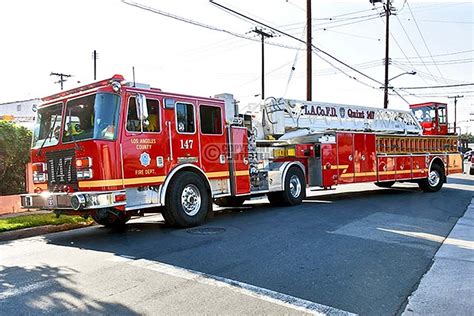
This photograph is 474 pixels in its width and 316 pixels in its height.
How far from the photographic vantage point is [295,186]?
12.6m

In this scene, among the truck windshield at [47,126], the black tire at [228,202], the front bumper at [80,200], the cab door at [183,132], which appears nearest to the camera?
the front bumper at [80,200]

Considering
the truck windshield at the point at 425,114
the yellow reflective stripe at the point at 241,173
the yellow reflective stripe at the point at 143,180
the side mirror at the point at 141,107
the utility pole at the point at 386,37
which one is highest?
the utility pole at the point at 386,37

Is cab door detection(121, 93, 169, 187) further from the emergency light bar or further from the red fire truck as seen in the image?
the emergency light bar

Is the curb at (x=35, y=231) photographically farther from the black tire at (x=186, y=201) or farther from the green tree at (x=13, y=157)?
the green tree at (x=13, y=157)

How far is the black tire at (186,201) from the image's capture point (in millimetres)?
8445

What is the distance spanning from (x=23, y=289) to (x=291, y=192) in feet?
27.7

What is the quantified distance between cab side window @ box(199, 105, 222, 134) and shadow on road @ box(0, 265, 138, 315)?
4619 millimetres

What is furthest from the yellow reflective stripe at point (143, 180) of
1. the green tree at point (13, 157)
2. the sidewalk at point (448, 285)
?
the green tree at point (13, 157)

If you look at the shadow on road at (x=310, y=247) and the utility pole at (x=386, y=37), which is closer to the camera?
the shadow on road at (x=310, y=247)

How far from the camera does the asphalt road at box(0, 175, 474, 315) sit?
447cm

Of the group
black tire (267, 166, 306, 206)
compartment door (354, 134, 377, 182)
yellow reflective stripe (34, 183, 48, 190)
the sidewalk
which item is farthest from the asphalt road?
compartment door (354, 134, 377, 182)

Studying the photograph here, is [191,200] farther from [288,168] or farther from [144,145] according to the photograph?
[288,168]

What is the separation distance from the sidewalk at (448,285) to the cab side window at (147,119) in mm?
5337

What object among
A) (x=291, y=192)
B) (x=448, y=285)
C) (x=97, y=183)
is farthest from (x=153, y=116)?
(x=448, y=285)
